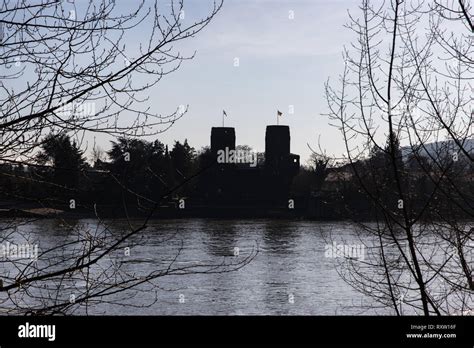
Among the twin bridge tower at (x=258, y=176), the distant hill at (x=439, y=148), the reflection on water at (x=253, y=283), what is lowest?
the reflection on water at (x=253, y=283)

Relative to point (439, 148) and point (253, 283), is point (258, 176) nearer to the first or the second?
point (253, 283)

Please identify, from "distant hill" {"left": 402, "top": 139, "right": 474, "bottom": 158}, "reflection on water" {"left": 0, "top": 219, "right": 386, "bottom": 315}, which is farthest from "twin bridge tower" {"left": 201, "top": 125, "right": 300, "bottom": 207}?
"distant hill" {"left": 402, "top": 139, "right": 474, "bottom": 158}

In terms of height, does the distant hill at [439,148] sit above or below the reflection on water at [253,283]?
above

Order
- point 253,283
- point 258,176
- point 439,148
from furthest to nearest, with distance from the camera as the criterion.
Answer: point 258,176 → point 253,283 → point 439,148

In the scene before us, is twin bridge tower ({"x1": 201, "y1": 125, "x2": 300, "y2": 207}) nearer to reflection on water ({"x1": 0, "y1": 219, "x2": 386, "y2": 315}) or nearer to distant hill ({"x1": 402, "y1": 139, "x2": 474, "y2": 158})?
reflection on water ({"x1": 0, "y1": 219, "x2": 386, "y2": 315})

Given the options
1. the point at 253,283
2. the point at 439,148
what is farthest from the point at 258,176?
the point at 439,148

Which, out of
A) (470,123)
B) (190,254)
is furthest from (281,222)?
(470,123)

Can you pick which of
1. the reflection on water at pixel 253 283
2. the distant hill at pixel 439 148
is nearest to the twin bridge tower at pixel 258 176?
the reflection on water at pixel 253 283

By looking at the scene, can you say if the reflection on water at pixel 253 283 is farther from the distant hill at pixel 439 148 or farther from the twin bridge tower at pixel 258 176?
the twin bridge tower at pixel 258 176

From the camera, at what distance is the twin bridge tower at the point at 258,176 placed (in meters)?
49.4

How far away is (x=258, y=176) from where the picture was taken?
5022cm

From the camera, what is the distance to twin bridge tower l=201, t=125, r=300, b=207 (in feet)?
162

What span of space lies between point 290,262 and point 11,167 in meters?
23.4
